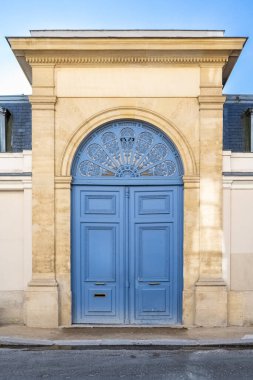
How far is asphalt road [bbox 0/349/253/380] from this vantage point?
576 centimetres

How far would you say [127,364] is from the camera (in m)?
6.20

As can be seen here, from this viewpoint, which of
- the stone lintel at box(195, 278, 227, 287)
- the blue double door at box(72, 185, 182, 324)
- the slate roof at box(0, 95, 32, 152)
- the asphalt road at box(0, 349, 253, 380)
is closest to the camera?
the asphalt road at box(0, 349, 253, 380)

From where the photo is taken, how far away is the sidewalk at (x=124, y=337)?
703 centimetres

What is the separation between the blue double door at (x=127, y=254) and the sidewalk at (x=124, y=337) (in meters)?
0.38

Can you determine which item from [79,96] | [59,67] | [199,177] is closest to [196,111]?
[199,177]

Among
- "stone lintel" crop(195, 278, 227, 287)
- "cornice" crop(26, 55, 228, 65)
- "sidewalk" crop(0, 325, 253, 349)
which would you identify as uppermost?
"cornice" crop(26, 55, 228, 65)

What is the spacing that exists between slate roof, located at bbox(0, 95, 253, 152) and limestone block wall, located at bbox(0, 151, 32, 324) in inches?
34.5

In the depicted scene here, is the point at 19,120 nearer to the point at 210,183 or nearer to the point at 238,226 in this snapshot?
the point at 210,183

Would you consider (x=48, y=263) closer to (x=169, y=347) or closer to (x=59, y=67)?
(x=169, y=347)

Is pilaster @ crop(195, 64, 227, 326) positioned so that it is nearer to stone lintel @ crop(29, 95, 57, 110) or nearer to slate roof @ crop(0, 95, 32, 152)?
stone lintel @ crop(29, 95, 57, 110)

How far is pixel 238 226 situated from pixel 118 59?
3875mm

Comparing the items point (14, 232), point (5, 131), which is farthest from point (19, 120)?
point (14, 232)

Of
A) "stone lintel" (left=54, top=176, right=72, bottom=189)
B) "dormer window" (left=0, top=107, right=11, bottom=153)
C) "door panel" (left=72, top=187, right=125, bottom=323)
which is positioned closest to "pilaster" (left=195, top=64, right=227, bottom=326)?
"door panel" (left=72, top=187, right=125, bottom=323)

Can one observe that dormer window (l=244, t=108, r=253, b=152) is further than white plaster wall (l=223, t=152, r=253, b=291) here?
Yes
